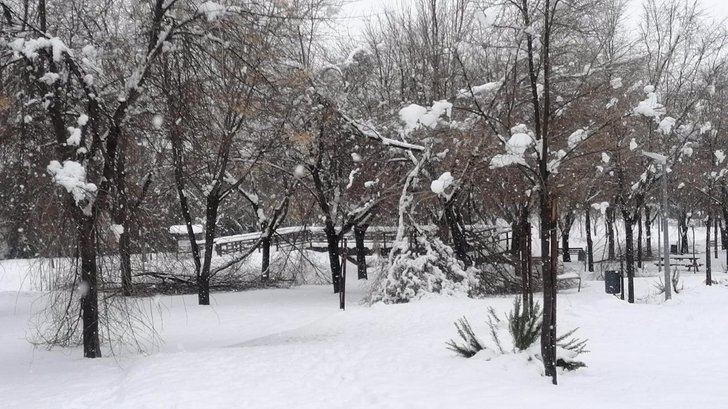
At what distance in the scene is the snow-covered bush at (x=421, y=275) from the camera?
611 inches

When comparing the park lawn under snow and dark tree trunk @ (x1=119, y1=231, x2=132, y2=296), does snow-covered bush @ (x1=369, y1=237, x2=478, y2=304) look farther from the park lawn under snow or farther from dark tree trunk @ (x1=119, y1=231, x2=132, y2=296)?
dark tree trunk @ (x1=119, y1=231, x2=132, y2=296)

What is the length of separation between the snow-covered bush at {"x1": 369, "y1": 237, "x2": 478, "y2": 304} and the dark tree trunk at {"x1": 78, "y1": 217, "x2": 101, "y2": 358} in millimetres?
7832

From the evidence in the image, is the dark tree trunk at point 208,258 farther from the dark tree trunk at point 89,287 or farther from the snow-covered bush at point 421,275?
the dark tree trunk at point 89,287

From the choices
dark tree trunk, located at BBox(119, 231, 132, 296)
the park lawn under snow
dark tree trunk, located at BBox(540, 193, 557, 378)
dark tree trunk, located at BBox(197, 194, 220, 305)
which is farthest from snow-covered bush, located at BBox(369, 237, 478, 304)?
dark tree trunk, located at BBox(540, 193, 557, 378)

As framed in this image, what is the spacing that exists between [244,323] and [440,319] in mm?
4414

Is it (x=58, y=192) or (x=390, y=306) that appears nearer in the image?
(x=58, y=192)

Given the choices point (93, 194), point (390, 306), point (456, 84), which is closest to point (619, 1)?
point (456, 84)

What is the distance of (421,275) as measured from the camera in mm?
15773

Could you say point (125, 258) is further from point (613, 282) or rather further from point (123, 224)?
point (613, 282)

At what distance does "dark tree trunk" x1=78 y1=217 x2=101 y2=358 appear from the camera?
8403 millimetres

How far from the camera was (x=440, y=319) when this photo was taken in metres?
12.4

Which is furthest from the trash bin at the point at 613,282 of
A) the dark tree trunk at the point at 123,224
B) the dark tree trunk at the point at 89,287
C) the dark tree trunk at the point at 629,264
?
the dark tree trunk at the point at 89,287

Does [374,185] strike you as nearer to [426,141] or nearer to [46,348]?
[426,141]

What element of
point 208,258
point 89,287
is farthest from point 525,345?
point 208,258
